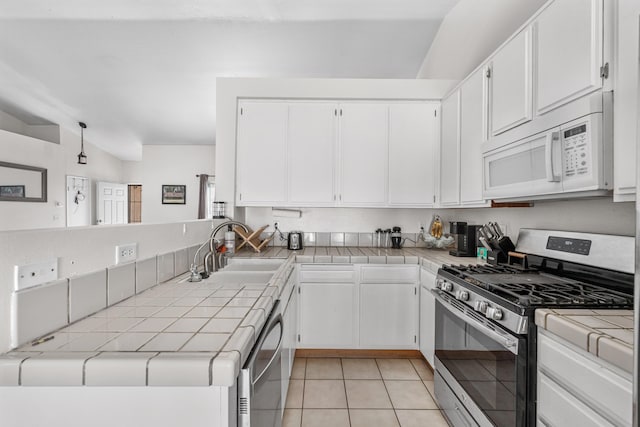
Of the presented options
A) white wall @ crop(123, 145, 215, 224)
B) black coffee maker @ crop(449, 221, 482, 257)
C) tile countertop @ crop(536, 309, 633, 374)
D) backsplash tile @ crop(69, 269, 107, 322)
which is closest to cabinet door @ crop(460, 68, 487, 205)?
black coffee maker @ crop(449, 221, 482, 257)

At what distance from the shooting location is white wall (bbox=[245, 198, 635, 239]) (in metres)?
1.43

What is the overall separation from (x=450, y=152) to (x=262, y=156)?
5.49 ft

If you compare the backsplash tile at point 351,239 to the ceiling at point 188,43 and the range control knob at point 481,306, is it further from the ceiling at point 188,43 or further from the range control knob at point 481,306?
the ceiling at point 188,43

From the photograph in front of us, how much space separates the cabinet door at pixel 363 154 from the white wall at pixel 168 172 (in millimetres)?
4759

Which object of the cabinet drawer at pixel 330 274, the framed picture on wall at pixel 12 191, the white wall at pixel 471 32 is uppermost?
the white wall at pixel 471 32

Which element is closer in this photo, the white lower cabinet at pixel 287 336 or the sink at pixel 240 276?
the white lower cabinet at pixel 287 336

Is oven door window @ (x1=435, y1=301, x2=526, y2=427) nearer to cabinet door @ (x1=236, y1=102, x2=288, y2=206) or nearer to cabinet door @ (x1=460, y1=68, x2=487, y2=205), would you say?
cabinet door @ (x1=460, y1=68, x2=487, y2=205)

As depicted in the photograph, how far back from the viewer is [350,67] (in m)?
3.71

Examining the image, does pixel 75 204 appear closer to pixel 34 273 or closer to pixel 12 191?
pixel 12 191

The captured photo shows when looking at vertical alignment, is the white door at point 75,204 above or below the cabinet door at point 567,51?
below

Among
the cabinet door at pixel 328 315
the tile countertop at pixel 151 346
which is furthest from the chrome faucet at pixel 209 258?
the cabinet door at pixel 328 315

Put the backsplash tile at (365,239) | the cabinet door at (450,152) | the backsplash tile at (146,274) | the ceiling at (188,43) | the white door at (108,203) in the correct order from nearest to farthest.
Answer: the backsplash tile at (146,274) → the cabinet door at (450,152) → the ceiling at (188,43) → the backsplash tile at (365,239) → the white door at (108,203)

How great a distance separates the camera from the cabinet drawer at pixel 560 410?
2.85 feet

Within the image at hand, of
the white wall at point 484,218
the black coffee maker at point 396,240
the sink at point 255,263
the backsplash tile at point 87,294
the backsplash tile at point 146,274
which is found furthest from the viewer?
the black coffee maker at point 396,240
